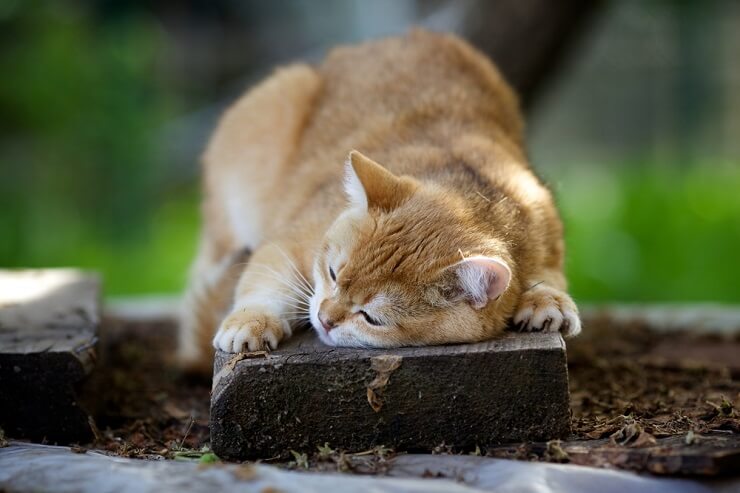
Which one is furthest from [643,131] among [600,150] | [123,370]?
[123,370]

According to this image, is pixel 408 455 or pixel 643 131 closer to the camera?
pixel 408 455

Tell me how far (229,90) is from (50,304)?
7.39 m

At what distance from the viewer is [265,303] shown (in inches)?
126

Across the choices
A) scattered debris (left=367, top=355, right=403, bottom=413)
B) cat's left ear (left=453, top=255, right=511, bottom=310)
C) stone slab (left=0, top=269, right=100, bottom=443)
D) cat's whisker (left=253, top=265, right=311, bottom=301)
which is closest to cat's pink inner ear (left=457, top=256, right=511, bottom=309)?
cat's left ear (left=453, top=255, right=511, bottom=310)

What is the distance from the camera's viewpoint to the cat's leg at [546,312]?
9.80 feet

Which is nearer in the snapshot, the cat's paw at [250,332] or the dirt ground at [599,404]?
the dirt ground at [599,404]

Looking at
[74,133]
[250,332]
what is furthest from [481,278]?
[74,133]

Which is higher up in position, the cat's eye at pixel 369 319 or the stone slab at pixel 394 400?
the cat's eye at pixel 369 319

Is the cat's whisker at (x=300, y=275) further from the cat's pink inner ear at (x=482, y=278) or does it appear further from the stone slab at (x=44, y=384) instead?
the stone slab at (x=44, y=384)

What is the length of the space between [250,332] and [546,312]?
3.24ft

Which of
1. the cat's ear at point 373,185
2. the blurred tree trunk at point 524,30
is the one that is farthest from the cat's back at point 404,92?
the blurred tree trunk at point 524,30

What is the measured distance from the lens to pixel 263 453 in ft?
8.83

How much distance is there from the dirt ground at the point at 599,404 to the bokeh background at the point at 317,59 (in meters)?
2.19

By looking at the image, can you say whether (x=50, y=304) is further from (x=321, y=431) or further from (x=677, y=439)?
(x=677, y=439)
